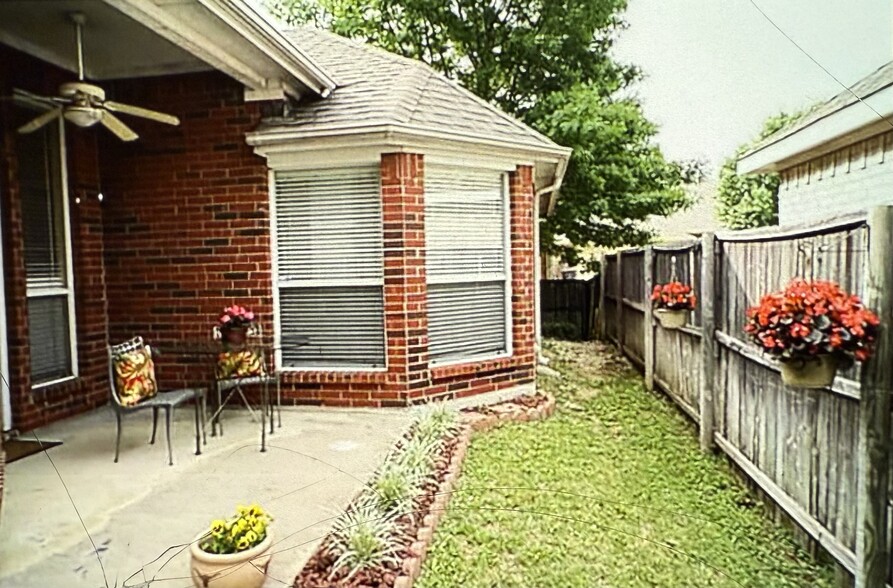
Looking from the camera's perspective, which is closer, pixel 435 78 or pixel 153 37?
pixel 153 37

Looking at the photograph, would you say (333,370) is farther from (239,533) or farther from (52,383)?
(52,383)

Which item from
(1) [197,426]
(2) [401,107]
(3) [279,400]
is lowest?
(3) [279,400]

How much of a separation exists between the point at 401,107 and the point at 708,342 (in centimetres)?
238

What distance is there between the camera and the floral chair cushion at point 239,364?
9.64ft

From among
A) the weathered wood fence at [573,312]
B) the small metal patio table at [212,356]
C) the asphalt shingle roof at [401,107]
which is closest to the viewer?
the small metal patio table at [212,356]

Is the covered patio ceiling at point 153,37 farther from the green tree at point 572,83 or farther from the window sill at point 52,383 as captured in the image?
the green tree at point 572,83

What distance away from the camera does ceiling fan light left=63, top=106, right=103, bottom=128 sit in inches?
34.4

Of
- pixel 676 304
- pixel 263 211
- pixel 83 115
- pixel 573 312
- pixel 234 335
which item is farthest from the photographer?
pixel 573 312

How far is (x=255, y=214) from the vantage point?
3.36 m

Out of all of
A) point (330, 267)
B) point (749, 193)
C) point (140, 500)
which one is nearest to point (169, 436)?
point (140, 500)

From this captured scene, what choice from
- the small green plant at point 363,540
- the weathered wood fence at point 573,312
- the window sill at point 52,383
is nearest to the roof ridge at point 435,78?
the small green plant at point 363,540

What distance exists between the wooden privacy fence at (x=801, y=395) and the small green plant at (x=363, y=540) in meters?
1.29

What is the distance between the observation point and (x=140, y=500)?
1.70 m

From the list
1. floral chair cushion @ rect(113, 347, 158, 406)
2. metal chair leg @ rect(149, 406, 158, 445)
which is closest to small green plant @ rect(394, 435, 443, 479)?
floral chair cushion @ rect(113, 347, 158, 406)
